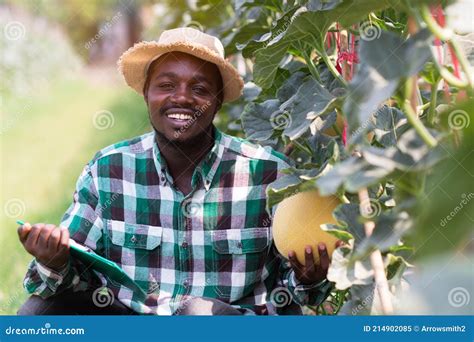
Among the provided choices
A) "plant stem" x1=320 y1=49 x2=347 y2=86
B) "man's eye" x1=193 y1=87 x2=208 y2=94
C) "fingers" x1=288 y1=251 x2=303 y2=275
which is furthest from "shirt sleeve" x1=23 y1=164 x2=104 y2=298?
"plant stem" x1=320 y1=49 x2=347 y2=86

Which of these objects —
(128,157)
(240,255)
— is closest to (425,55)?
(240,255)

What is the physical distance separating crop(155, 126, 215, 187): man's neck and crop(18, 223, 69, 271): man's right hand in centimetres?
40

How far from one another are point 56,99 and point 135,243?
518 centimetres

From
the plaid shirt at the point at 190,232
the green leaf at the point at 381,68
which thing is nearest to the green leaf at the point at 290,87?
the plaid shirt at the point at 190,232

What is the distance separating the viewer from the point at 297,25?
1559mm

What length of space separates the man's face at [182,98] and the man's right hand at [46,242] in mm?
410

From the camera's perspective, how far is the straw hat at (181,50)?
6.54ft

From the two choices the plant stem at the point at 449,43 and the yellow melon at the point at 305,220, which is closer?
the plant stem at the point at 449,43

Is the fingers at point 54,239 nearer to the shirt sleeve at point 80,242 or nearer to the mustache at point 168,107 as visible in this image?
the shirt sleeve at point 80,242

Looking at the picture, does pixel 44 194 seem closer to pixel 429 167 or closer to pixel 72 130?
pixel 72 130

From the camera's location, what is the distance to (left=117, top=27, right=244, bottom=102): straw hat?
199cm

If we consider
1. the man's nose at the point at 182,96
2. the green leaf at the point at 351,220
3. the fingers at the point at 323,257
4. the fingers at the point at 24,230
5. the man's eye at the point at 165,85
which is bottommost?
the fingers at the point at 323,257

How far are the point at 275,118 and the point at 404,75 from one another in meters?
0.79

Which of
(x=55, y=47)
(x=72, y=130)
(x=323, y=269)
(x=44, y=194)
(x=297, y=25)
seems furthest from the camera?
(x=55, y=47)
